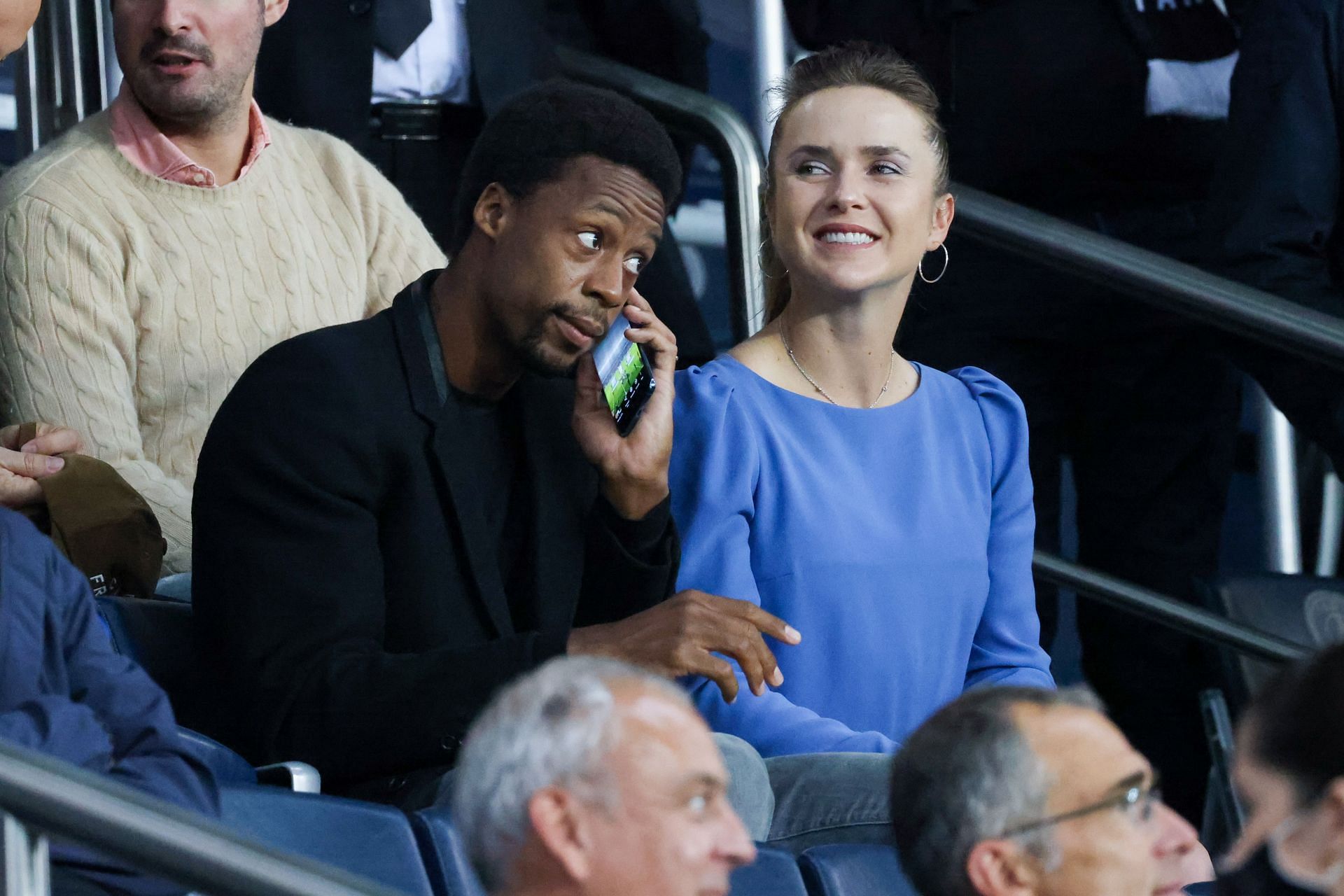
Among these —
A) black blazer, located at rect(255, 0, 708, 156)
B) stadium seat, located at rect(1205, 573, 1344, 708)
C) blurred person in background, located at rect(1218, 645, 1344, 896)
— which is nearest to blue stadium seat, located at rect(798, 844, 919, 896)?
blurred person in background, located at rect(1218, 645, 1344, 896)

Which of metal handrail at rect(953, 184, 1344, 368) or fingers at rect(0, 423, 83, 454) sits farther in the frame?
metal handrail at rect(953, 184, 1344, 368)

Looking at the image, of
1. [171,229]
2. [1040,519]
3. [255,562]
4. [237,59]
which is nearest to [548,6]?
[237,59]

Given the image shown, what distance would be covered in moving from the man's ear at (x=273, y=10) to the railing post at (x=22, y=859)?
1718mm

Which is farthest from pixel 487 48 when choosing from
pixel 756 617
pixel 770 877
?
pixel 770 877

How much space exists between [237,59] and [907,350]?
0.99m

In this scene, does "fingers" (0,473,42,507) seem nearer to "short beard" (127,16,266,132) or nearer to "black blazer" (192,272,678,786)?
"black blazer" (192,272,678,786)

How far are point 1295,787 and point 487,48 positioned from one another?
1.92 meters

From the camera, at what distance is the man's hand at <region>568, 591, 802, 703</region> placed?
6.08ft

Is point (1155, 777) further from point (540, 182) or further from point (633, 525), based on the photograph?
point (540, 182)

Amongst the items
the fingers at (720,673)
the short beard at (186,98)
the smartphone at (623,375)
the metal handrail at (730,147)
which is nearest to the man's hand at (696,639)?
the fingers at (720,673)

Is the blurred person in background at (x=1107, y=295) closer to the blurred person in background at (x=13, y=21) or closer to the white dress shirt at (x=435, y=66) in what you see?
the white dress shirt at (x=435, y=66)

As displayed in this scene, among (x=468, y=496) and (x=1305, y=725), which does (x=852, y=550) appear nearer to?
(x=468, y=496)

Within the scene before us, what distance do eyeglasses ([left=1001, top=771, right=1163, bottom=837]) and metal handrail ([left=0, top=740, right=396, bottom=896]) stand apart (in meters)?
0.51

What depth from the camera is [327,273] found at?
264 cm
